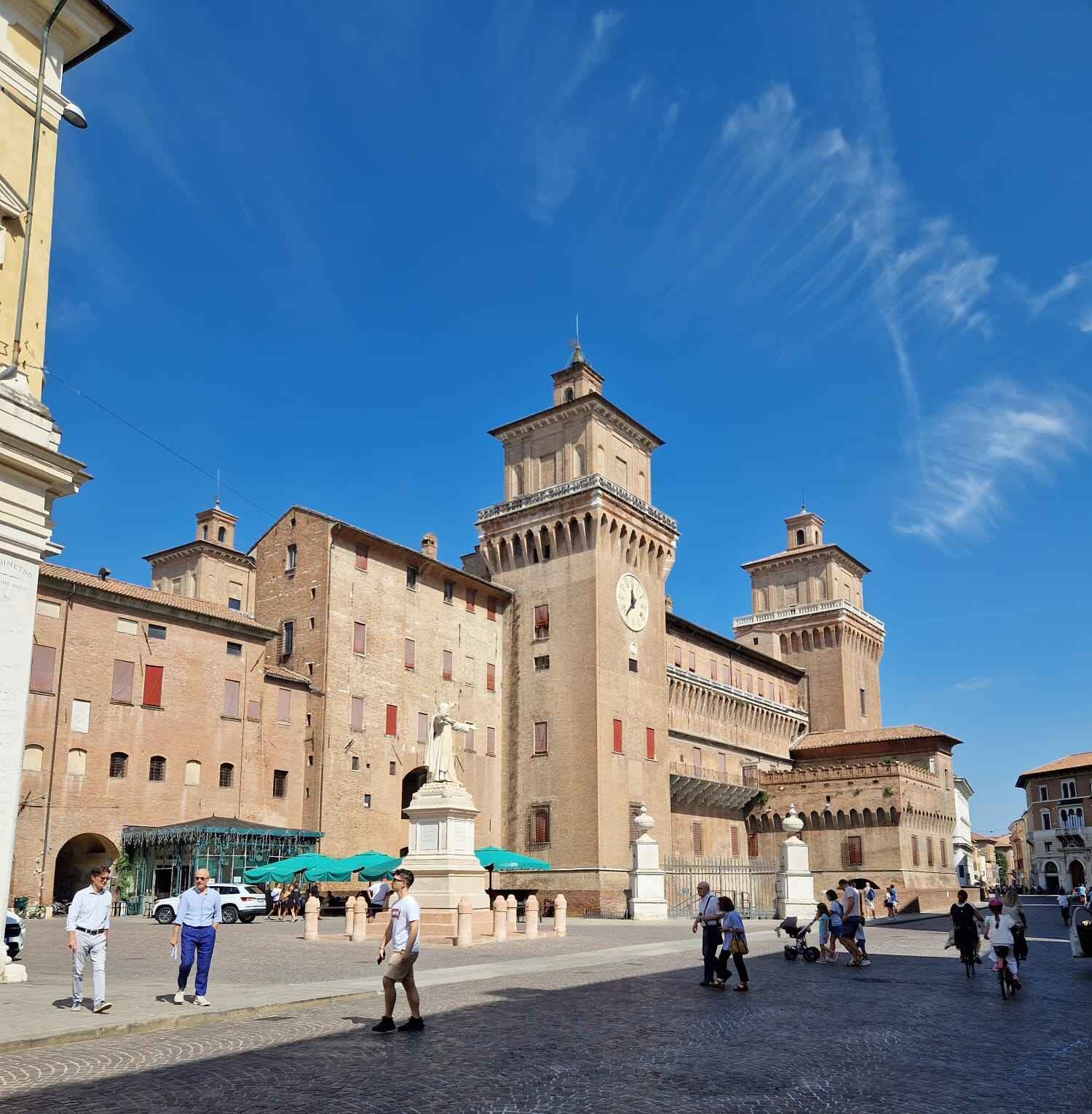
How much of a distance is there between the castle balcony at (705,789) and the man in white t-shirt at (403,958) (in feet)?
144

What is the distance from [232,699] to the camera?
41938mm

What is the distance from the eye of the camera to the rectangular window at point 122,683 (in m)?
38.1

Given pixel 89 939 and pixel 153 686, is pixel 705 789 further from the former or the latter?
pixel 89 939

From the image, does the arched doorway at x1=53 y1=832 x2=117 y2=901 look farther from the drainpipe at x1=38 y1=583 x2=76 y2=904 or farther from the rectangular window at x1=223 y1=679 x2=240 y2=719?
the rectangular window at x1=223 y1=679 x2=240 y2=719

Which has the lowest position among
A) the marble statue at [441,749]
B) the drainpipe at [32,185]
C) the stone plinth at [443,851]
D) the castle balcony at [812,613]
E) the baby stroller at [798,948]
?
the baby stroller at [798,948]

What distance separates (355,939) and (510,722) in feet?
87.4

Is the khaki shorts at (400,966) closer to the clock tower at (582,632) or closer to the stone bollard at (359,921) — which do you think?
the stone bollard at (359,921)

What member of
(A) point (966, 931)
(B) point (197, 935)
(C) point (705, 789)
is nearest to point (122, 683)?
(B) point (197, 935)

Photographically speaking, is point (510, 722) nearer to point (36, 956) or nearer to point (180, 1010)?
point (36, 956)

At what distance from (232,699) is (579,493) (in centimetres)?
1840

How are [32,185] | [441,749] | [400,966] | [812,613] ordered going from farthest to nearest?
[812,613]
[441,749]
[32,185]
[400,966]

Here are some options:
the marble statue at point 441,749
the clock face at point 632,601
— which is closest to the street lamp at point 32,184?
the marble statue at point 441,749

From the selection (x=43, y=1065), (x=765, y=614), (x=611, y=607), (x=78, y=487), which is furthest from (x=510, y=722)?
(x=43, y=1065)

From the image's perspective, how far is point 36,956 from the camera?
1948 cm
